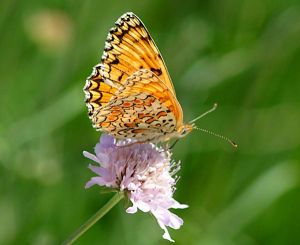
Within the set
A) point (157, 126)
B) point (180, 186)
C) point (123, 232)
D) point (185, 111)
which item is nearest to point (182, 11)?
point (185, 111)

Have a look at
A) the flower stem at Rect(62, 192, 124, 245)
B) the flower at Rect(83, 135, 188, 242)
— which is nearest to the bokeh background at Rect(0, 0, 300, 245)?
the flower at Rect(83, 135, 188, 242)

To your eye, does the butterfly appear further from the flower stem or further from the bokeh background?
the bokeh background

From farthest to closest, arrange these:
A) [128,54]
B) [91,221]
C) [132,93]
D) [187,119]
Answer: [187,119] → [128,54] → [132,93] → [91,221]

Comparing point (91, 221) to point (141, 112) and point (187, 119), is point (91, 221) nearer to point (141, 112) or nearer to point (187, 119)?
point (141, 112)

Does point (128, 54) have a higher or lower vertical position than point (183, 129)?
higher

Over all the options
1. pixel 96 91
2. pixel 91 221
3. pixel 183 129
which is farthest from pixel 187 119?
pixel 91 221

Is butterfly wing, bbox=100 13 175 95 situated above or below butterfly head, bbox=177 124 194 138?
above

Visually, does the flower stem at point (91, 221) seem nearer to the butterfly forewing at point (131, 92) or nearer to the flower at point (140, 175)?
the flower at point (140, 175)
